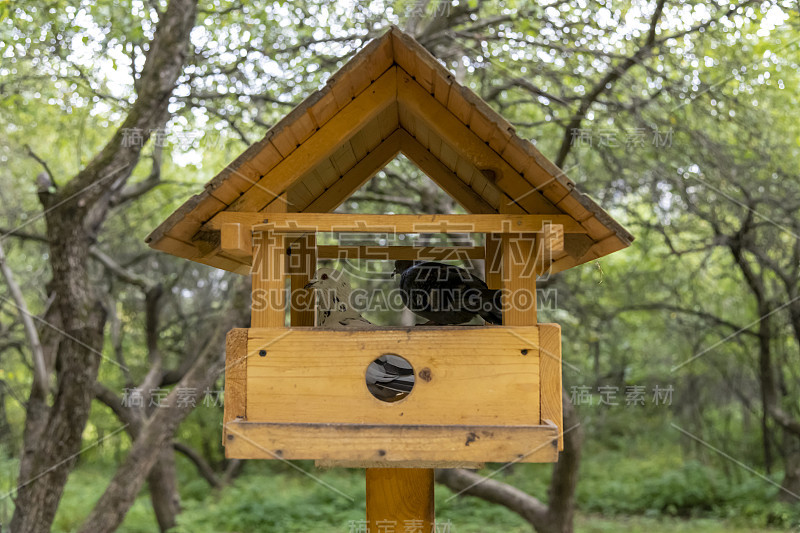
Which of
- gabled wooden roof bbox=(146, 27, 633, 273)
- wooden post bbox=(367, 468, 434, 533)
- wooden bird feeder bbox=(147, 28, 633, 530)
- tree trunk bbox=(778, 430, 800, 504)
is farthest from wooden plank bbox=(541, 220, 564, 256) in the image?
tree trunk bbox=(778, 430, 800, 504)

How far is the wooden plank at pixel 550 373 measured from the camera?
2.45m

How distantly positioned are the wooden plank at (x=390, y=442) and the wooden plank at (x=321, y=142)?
30.9 inches

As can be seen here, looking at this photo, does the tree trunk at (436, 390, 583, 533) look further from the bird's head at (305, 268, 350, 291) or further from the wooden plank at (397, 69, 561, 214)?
the wooden plank at (397, 69, 561, 214)

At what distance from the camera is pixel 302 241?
10.8 feet

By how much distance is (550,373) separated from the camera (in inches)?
97.0

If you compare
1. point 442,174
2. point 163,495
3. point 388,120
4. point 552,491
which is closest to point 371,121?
point 388,120

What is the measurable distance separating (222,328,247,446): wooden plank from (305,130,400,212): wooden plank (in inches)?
36.7

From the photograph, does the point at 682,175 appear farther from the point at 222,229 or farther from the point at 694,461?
the point at 694,461

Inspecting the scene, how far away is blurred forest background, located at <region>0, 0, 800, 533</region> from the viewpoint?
5.02 meters

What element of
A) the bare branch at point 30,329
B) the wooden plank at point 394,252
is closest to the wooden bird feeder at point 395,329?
the wooden plank at point 394,252

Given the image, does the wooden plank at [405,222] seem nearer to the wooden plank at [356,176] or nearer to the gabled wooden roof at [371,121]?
the gabled wooden roof at [371,121]

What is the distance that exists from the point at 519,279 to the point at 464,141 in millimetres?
527

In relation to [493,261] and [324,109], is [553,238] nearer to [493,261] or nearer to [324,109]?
[324,109]

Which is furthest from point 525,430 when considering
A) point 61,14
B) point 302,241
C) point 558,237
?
point 61,14
